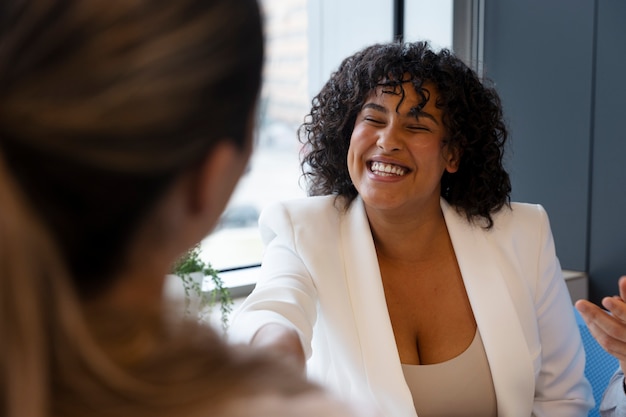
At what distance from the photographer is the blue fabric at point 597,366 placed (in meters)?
2.24

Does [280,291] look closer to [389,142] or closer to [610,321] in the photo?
[389,142]

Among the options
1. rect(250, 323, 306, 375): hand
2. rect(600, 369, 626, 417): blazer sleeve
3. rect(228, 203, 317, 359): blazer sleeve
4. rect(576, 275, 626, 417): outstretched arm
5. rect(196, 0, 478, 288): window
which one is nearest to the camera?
rect(250, 323, 306, 375): hand

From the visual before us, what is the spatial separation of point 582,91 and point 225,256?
165 centimetres

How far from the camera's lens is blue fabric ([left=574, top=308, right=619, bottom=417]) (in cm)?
224

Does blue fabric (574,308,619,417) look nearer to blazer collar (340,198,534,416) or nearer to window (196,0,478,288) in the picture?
blazer collar (340,198,534,416)

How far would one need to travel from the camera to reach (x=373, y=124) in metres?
2.09

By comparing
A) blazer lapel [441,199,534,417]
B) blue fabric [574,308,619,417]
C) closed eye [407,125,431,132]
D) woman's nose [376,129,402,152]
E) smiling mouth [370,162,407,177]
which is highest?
closed eye [407,125,431,132]

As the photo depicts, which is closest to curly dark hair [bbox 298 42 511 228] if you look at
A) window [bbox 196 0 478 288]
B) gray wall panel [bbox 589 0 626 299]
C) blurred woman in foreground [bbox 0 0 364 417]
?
window [bbox 196 0 478 288]

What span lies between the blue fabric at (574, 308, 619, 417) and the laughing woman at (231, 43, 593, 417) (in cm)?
20

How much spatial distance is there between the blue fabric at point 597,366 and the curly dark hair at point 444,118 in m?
0.51

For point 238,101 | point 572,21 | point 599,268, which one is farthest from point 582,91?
point 238,101

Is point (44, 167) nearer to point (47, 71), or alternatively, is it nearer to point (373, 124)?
point (47, 71)

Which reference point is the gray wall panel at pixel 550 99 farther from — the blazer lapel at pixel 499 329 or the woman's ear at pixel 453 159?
the blazer lapel at pixel 499 329

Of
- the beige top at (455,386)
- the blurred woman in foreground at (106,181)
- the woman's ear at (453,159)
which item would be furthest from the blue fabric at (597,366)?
the blurred woman in foreground at (106,181)
